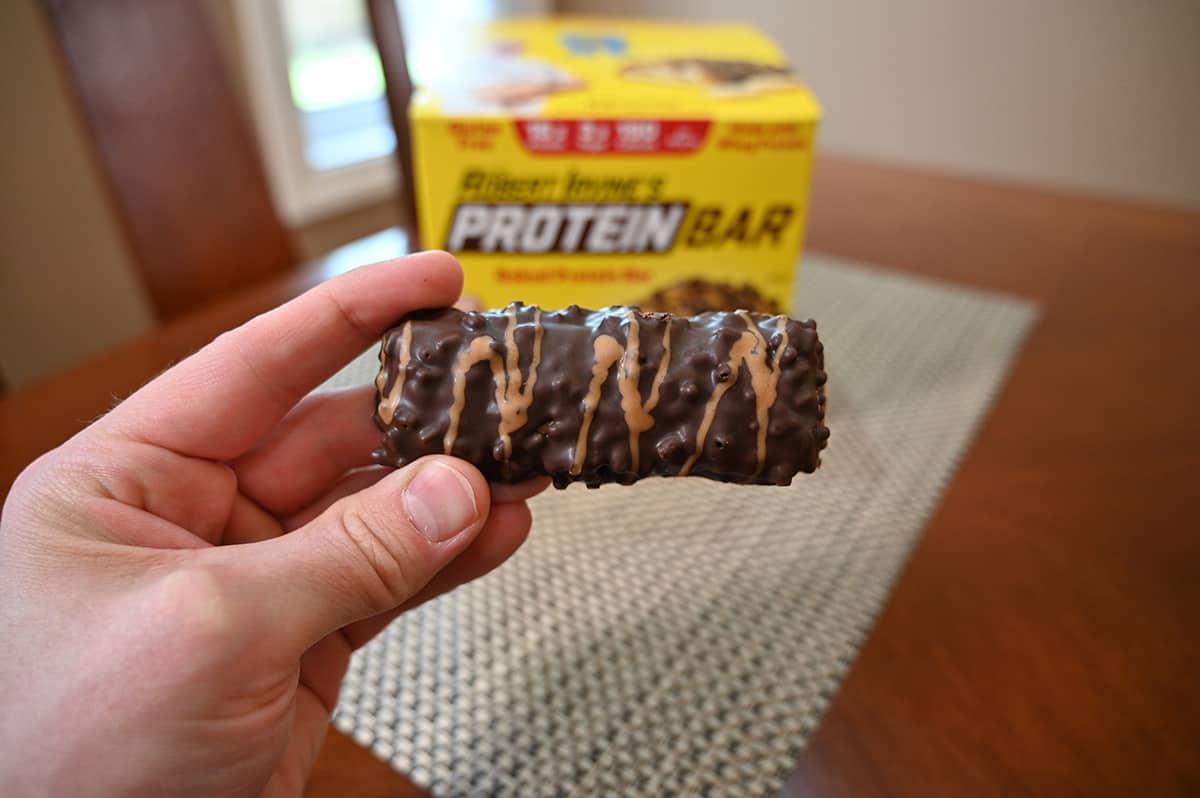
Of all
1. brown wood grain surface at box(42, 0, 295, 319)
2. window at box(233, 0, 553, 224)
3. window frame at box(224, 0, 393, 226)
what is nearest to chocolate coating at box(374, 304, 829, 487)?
brown wood grain surface at box(42, 0, 295, 319)

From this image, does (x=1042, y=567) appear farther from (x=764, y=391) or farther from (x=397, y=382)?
(x=397, y=382)

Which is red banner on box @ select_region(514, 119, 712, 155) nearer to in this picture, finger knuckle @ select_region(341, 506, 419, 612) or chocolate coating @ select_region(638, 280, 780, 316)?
chocolate coating @ select_region(638, 280, 780, 316)

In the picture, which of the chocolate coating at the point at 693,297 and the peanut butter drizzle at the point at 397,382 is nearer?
the peanut butter drizzle at the point at 397,382

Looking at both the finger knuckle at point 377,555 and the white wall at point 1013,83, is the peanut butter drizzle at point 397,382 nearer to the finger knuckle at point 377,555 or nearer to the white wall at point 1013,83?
the finger knuckle at point 377,555

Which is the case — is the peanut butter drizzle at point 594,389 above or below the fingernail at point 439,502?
above

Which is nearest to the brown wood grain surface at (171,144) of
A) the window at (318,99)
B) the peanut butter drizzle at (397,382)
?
the window at (318,99)

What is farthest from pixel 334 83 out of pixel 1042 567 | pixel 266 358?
pixel 1042 567
